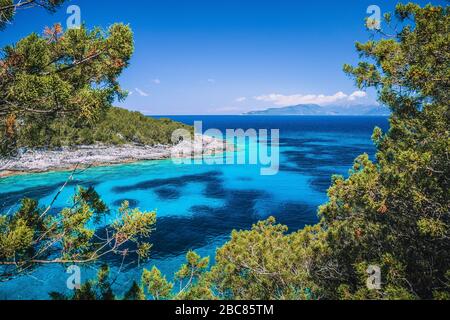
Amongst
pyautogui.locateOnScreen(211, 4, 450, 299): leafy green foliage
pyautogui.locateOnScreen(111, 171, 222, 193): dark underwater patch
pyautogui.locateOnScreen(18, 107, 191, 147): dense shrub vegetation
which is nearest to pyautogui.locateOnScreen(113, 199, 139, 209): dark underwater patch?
pyautogui.locateOnScreen(111, 171, 222, 193): dark underwater patch

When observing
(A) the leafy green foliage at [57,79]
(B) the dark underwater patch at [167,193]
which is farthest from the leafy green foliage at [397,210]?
(B) the dark underwater patch at [167,193]

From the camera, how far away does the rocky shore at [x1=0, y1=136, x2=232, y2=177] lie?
44.9 metres

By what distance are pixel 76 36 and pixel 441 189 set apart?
9271mm

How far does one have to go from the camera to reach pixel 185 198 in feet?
116

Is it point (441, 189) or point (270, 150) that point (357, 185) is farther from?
point (270, 150)

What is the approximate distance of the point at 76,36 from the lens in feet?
23.7

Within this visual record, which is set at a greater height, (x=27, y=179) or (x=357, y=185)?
(x=357, y=185)

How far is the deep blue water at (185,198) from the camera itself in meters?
19.5

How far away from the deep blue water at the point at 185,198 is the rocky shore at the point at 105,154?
2334 mm

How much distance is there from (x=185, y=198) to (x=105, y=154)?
25.4 meters

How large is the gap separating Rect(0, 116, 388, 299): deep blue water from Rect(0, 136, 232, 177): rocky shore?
233cm

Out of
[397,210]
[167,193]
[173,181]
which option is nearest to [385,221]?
[397,210]

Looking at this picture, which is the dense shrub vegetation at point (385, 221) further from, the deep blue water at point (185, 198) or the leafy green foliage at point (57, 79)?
the deep blue water at point (185, 198)

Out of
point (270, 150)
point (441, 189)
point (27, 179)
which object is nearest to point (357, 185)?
point (441, 189)
